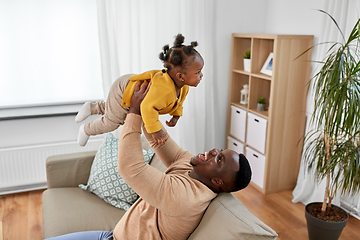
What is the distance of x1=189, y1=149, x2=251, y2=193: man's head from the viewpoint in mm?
1401

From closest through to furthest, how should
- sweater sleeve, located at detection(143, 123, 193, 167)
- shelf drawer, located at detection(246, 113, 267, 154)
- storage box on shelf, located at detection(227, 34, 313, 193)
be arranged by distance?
sweater sleeve, located at detection(143, 123, 193, 167) → storage box on shelf, located at detection(227, 34, 313, 193) → shelf drawer, located at detection(246, 113, 267, 154)

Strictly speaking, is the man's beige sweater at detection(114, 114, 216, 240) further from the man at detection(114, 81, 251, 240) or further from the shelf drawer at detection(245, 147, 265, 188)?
the shelf drawer at detection(245, 147, 265, 188)

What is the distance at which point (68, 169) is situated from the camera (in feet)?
8.16

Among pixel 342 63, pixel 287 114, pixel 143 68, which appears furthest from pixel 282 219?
pixel 143 68

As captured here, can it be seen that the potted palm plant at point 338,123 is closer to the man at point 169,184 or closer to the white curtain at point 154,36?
the man at point 169,184

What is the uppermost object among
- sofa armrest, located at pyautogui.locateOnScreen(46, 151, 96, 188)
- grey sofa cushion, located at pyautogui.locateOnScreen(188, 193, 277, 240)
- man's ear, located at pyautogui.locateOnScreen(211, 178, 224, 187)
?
man's ear, located at pyautogui.locateOnScreen(211, 178, 224, 187)

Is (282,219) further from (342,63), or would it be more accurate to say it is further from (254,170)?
(342,63)

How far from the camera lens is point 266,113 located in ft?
10.7

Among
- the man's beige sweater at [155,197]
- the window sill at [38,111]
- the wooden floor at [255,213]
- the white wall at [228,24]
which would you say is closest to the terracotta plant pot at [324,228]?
the wooden floor at [255,213]

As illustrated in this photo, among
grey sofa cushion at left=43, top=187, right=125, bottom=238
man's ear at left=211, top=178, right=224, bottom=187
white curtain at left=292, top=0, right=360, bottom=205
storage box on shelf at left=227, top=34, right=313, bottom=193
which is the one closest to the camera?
man's ear at left=211, top=178, right=224, bottom=187

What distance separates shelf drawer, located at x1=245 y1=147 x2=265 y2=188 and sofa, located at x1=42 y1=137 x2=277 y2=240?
134cm

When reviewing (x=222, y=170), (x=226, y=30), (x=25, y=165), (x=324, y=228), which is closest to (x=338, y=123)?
(x=324, y=228)

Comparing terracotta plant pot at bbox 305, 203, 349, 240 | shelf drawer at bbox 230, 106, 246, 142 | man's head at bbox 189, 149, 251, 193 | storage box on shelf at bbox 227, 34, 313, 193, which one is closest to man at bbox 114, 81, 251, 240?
man's head at bbox 189, 149, 251, 193

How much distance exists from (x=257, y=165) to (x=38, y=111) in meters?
2.22
